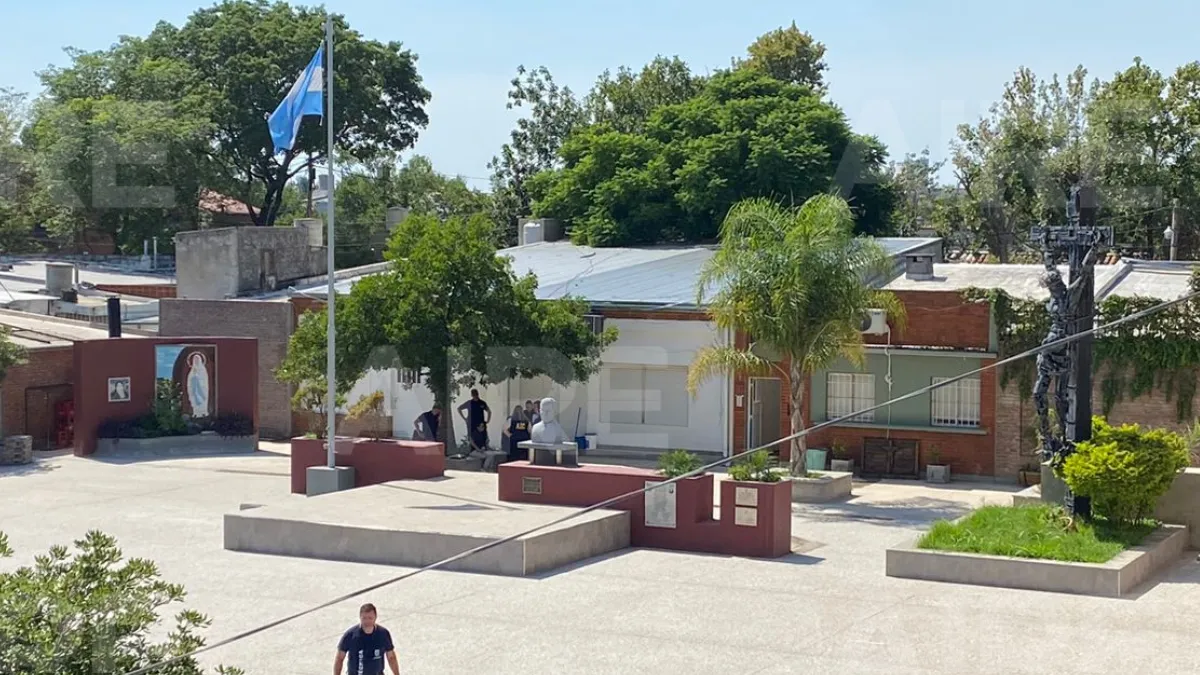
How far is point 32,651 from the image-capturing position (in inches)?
318

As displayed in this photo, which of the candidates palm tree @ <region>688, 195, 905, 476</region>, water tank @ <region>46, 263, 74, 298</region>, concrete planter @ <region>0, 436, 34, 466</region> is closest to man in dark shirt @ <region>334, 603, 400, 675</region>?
palm tree @ <region>688, 195, 905, 476</region>

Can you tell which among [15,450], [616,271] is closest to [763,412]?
[616,271]

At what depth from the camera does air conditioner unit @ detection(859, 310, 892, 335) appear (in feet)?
88.7

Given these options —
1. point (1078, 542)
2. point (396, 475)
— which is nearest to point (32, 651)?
point (1078, 542)

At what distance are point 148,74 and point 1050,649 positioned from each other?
52.4 meters

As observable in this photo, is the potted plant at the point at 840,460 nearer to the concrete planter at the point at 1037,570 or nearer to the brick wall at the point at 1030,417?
the brick wall at the point at 1030,417

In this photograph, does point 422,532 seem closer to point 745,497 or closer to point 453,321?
point 745,497

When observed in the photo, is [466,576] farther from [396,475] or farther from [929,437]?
[929,437]

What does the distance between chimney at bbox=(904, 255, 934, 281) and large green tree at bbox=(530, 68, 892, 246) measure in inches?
382

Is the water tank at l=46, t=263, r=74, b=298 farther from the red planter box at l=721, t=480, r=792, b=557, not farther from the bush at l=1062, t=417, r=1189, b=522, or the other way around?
the bush at l=1062, t=417, r=1189, b=522

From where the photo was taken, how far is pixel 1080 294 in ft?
62.7

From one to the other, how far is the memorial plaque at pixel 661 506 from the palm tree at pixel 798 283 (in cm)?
435

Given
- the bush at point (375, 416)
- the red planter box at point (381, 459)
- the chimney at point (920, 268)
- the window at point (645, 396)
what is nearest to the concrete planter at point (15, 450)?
the bush at point (375, 416)

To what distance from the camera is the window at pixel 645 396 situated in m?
30.6
